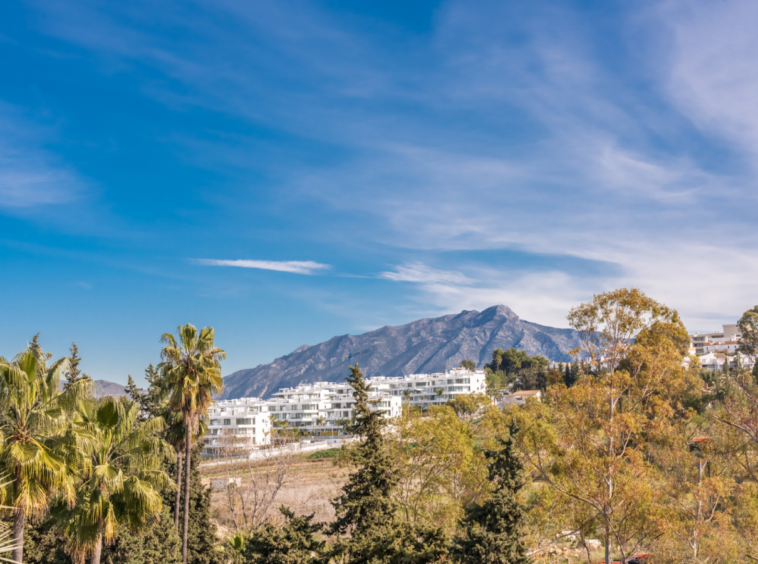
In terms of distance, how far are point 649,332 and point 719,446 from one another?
39.3ft

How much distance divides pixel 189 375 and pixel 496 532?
50.7ft

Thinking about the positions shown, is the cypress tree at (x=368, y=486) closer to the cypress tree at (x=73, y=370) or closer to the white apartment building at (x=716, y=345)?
the cypress tree at (x=73, y=370)

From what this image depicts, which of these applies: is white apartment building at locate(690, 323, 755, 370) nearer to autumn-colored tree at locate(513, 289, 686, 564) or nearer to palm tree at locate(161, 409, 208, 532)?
autumn-colored tree at locate(513, 289, 686, 564)

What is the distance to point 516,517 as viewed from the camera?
19719mm

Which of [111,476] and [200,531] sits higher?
[111,476]

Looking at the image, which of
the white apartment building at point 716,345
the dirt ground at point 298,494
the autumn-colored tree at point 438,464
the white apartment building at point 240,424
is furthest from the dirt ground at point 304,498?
the white apartment building at point 716,345

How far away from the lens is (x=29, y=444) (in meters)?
16.6

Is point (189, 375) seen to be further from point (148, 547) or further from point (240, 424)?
point (240, 424)

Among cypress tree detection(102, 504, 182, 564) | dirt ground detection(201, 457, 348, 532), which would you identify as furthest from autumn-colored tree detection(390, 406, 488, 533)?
dirt ground detection(201, 457, 348, 532)

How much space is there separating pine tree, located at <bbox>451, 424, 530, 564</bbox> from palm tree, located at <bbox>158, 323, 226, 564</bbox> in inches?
534

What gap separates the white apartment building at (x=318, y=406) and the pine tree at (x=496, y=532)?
9168cm

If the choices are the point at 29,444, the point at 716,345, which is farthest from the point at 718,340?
the point at 29,444

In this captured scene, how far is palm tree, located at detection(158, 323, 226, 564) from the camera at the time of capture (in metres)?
26.5

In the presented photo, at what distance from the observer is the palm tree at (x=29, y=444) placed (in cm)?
1619
